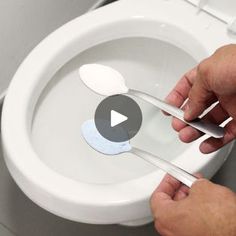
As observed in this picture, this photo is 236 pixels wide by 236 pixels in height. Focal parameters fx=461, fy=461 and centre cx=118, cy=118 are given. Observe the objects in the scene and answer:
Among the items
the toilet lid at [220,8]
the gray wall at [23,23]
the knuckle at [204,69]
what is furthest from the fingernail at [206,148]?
the gray wall at [23,23]

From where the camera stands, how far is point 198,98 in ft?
2.06

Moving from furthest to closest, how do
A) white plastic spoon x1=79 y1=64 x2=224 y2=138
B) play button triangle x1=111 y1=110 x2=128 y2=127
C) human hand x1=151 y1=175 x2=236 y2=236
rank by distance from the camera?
play button triangle x1=111 y1=110 x2=128 y2=127 < white plastic spoon x1=79 y1=64 x2=224 y2=138 < human hand x1=151 y1=175 x2=236 y2=236

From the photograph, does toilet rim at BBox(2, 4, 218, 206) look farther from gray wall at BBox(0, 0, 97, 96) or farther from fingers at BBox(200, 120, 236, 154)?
gray wall at BBox(0, 0, 97, 96)

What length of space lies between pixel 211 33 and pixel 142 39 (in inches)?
5.6

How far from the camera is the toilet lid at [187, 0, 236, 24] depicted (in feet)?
2.74

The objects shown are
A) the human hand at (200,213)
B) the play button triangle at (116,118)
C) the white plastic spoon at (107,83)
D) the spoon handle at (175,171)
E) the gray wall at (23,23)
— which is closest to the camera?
the human hand at (200,213)

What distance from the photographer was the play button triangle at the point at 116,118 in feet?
2.72

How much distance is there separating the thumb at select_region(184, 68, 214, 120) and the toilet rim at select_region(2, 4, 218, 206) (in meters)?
0.09

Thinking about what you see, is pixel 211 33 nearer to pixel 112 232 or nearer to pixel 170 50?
pixel 170 50

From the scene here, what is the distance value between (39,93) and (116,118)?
0.15 meters

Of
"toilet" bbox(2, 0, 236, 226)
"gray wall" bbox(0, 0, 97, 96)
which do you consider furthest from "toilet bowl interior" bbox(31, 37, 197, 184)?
"gray wall" bbox(0, 0, 97, 96)
